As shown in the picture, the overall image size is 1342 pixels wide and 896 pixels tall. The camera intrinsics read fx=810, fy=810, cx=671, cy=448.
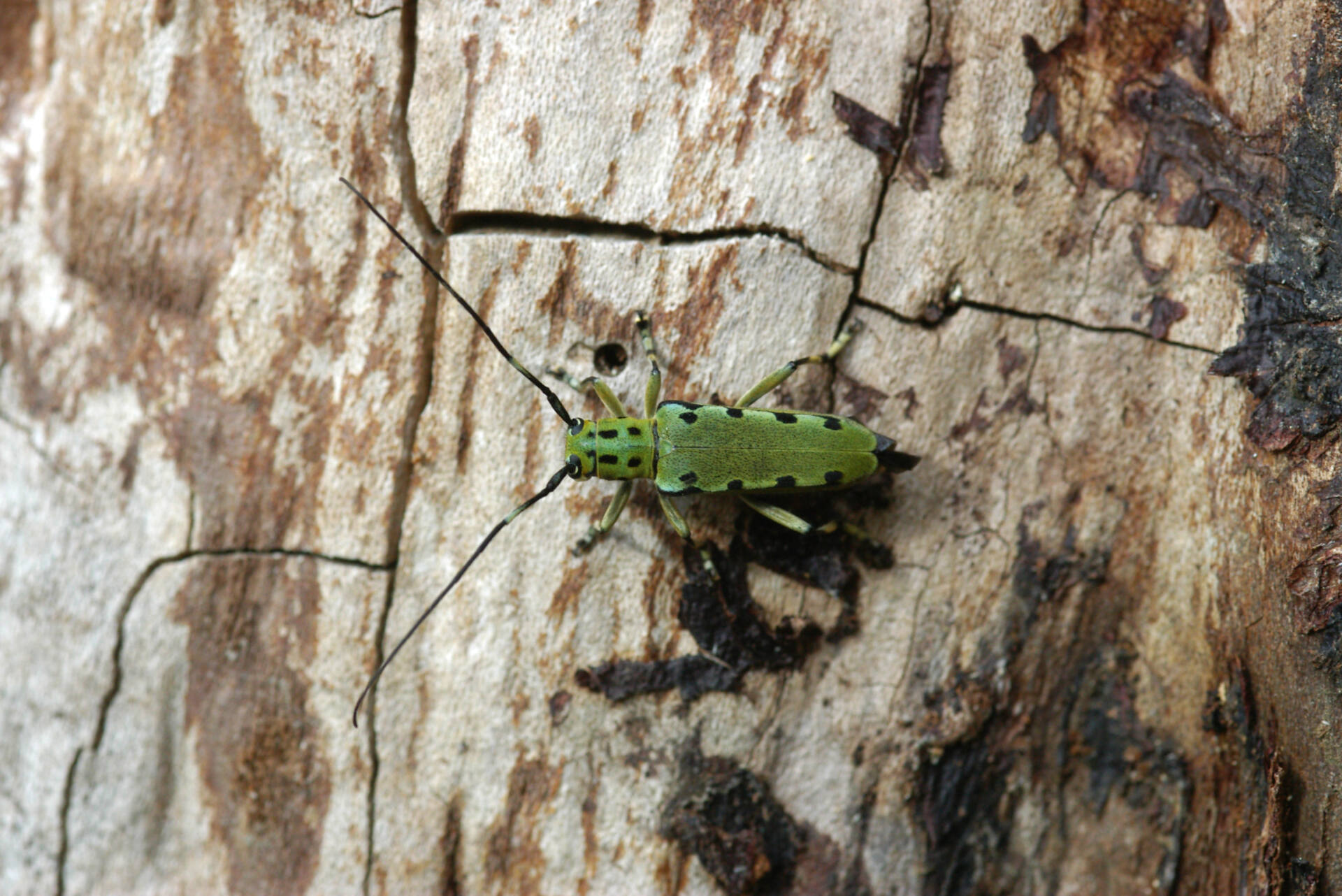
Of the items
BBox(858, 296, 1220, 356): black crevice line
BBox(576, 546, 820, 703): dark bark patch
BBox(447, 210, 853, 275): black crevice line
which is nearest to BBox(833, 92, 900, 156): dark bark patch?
BBox(447, 210, 853, 275): black crevice line

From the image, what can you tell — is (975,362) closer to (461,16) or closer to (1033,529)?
(1033,529)

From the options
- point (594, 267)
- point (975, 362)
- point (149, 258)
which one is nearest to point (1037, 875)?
point (975, 362)

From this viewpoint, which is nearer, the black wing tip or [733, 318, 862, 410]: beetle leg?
the black wing tip

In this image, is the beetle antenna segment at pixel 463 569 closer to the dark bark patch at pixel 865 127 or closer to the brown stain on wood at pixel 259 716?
the brown stain on wood at pixel 259 716

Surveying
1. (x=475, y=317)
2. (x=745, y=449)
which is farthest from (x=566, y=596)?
(x=475, y=317)

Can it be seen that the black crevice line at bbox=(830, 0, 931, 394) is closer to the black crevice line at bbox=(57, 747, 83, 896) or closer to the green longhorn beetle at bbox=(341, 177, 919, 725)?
the green longhorn beetle at bbox=(341, 177, 919, 725)
